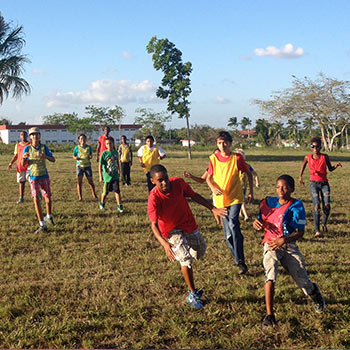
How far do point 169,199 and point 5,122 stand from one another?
12256 centimetres

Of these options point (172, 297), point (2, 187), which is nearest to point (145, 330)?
point (172, 297)

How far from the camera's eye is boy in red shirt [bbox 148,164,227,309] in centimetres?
458

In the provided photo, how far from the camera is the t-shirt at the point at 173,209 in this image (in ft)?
15.3

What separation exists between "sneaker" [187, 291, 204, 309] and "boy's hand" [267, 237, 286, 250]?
1035 mm

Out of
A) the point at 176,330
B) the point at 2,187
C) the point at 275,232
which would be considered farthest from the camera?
the point at 2,187

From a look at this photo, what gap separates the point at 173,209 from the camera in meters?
4.75

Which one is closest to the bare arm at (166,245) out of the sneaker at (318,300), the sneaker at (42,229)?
the sneaker at (318,300)

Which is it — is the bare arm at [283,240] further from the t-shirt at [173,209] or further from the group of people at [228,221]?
the t-shirt at [173,209]

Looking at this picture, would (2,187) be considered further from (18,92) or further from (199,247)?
(18,92)

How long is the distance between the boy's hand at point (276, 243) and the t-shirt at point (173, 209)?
0.98 metres

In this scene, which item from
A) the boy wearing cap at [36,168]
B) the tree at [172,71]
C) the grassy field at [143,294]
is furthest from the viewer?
the tree at [172,71]

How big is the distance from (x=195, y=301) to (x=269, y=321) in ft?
2.84

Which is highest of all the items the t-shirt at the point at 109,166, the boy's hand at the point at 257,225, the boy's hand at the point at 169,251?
the t-shirt at the point at 109,166

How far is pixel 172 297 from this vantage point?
4.91 m
